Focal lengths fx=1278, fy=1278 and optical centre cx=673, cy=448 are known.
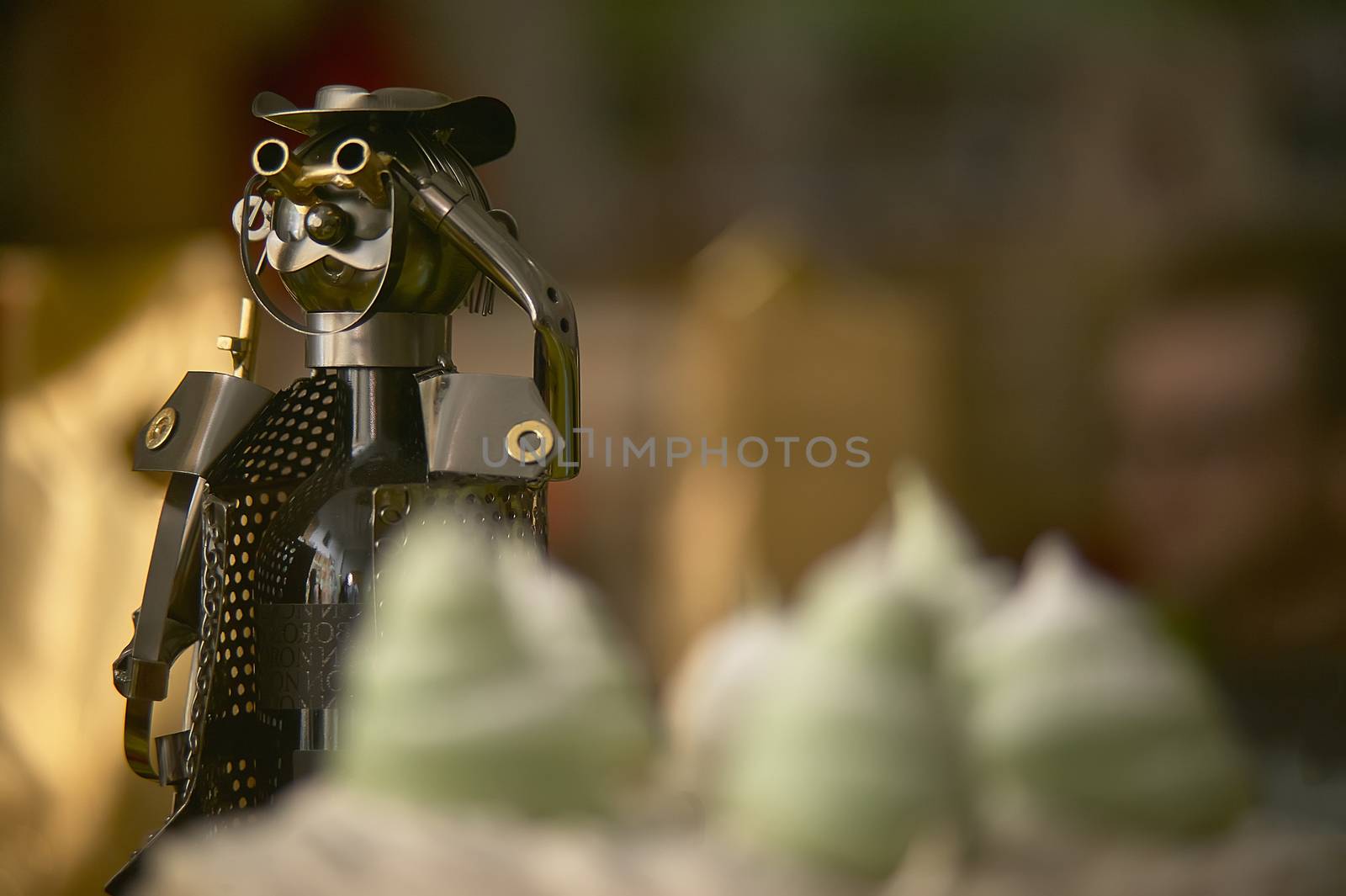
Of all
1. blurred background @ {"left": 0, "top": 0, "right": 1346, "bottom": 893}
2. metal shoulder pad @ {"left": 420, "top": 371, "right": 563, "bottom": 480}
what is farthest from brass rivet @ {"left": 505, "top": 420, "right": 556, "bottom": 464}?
blurred background @ {"left": 0, "top": 0, "right": 1346, "bottom": 893}

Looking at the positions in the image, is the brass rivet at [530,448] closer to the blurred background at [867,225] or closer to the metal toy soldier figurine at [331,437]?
the metal toy soldier figurine at [331,437]

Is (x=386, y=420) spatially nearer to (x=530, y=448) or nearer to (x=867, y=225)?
(x=530, y=448)

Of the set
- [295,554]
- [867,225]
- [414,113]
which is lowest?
[295,554]

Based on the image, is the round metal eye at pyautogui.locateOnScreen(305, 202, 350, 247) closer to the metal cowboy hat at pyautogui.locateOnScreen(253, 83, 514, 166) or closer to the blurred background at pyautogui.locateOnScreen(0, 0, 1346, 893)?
the metal cowboy hat at pyautogui.locateOnScreen(253, 83, 514, 166)

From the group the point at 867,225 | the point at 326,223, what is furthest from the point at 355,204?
the point at 867,225

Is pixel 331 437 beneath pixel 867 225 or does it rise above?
beneath

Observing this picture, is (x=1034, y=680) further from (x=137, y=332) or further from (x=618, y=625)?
(x=137, y=332)

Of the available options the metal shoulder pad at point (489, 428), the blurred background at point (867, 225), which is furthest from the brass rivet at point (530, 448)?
the blurred background at point (867, 225)
